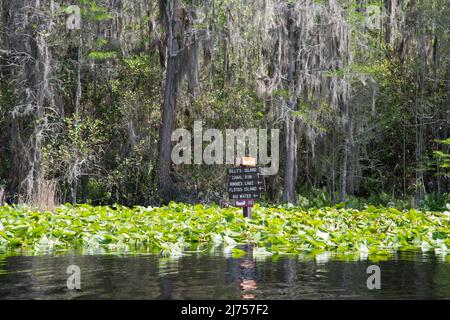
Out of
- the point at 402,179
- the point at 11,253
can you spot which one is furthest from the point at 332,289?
the point at 402,179

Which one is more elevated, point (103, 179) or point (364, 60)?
point (364, 60)

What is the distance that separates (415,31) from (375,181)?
5308 millimetres

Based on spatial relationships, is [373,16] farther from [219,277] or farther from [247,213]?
[219,277]

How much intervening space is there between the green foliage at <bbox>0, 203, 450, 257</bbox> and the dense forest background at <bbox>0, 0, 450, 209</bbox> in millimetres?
7565

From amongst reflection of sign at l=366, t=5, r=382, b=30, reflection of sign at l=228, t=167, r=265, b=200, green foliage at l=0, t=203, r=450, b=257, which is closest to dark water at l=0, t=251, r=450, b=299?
green foliage at l=0, t=203, r=450, b=257

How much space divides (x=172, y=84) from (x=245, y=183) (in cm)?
772

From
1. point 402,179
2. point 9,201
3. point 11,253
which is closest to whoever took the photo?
point 11,253

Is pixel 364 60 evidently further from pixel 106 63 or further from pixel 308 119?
pixel 106 63

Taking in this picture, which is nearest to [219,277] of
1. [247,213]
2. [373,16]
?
[247,213]

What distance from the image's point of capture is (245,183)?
13.4 metres

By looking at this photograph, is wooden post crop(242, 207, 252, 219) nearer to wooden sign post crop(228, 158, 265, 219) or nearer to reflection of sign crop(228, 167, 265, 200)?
wooden sign post crop(228, 158, 265, 219)

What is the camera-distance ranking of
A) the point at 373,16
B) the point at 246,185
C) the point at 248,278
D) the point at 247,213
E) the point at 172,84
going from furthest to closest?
the point at 373,16
the point at 172,84
the point at 246,185
the point at 247,213
the point at 248,278

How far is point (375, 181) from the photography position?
2542cm

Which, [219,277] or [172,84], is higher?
[172,84]
